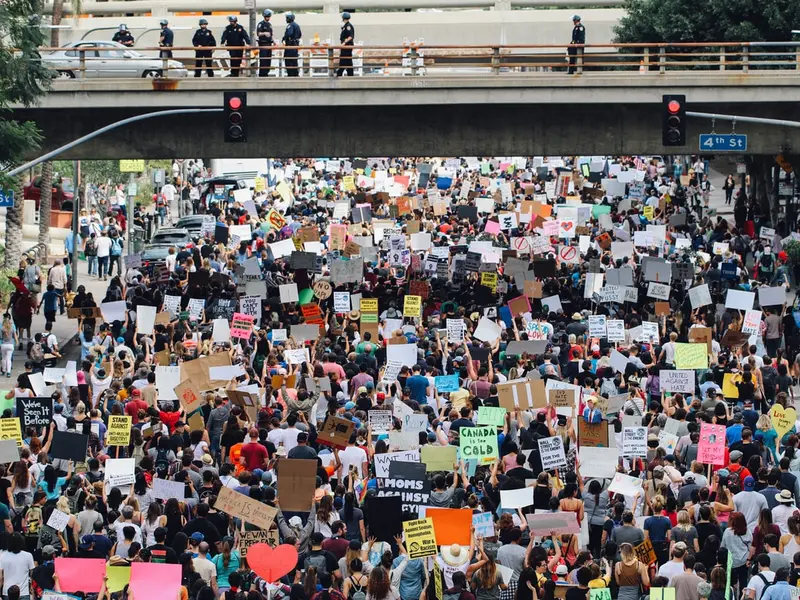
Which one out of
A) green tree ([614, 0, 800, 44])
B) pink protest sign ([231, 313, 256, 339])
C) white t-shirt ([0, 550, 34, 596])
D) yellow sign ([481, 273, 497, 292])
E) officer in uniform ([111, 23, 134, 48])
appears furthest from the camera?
green tree ([614, 0, 800, 44])

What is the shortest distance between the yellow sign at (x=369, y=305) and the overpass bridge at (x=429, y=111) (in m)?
7.38

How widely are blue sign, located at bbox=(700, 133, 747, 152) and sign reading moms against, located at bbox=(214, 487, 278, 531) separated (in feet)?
63.4

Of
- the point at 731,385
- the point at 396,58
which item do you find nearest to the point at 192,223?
the point at 396,58

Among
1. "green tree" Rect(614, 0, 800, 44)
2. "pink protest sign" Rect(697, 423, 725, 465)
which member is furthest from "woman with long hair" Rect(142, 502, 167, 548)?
"green tree" Rect(614, 0, 800, 44)

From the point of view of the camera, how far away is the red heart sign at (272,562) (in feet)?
44.4

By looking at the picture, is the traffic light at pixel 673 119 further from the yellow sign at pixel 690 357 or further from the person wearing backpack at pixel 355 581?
the person wearing backpack at pixel 355 581

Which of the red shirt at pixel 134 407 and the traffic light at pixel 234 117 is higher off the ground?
the traffic light at pixel 234 117

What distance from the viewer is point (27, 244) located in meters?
47.5

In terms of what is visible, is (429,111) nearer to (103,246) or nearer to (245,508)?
(103,246)

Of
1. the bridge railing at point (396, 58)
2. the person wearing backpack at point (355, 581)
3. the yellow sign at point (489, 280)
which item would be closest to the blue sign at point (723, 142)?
the bridge railing at point (396, 58)

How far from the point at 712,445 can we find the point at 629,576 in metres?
3.33

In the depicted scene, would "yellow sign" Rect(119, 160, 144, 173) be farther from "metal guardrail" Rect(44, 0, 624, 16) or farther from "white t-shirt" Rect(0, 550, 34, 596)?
"metal guardrail" Rect(44, 0, 624, 16)

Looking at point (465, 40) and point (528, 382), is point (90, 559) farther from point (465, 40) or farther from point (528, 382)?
point (465, 40)

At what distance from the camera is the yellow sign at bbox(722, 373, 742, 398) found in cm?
2058
